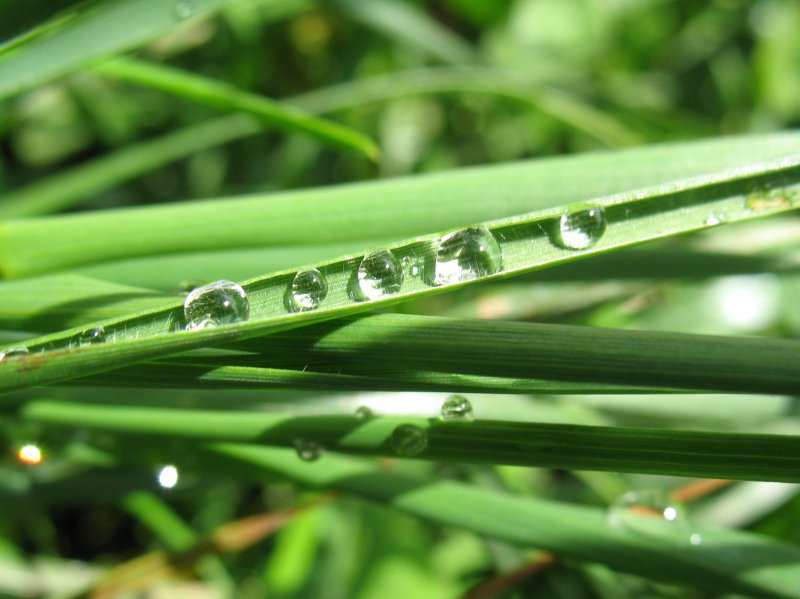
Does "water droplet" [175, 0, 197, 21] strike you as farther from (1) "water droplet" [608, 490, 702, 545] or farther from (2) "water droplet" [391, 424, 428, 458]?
(1) "water droplet" [608, 490, 702, 545]

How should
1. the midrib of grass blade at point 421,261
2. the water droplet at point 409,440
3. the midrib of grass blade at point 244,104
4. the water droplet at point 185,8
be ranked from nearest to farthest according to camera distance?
the midrib of grass blade at point 421,261 < the water droplet at point 409,440 < the water droplet at point 185,8 < the midrib of grass blade at point 244,104

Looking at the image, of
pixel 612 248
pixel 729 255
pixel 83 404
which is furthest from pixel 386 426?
pixel 729 255

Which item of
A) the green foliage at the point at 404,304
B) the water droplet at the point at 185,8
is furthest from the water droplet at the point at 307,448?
the water droplet at the point at 185,8

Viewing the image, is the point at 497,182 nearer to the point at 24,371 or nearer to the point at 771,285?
the point at 24,371

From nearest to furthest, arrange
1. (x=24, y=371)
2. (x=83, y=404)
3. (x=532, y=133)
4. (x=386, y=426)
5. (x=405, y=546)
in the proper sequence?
(x=24, y=371), (x=386, y=426), (x=83, y=404), (x=405, y=546), (x=532, y=133)

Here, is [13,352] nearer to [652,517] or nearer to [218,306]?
[218,306]

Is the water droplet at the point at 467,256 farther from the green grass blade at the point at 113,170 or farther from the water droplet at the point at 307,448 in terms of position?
the green grass blade at the point at 113,170
